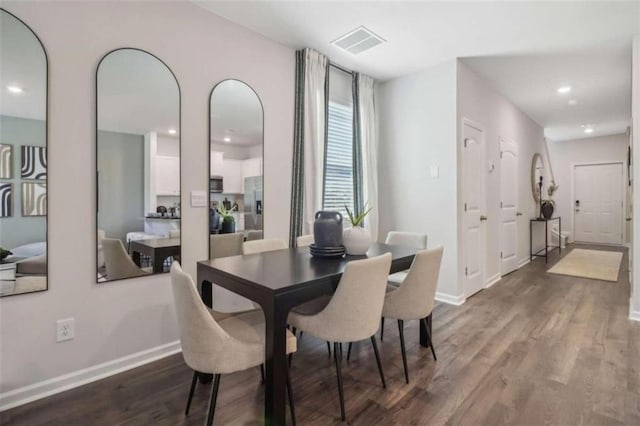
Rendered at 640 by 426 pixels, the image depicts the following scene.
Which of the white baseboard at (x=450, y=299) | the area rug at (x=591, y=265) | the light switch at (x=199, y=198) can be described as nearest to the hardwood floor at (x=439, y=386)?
the white baseboard at (x=450, y=299)

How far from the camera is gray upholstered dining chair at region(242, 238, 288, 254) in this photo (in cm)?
249

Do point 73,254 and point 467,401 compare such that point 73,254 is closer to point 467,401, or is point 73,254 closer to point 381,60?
point 467,401

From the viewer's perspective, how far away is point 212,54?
104 inches

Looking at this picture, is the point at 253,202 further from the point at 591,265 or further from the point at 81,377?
the point at 591,265

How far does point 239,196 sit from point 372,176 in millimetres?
1870

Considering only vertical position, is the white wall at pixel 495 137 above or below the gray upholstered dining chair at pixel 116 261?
above

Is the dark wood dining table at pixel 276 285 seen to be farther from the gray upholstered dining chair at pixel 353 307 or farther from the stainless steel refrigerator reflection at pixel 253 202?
the stainless steel refrigerator reflection at pixel 253 202

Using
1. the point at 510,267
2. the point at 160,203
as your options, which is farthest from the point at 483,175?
the point at 160,203

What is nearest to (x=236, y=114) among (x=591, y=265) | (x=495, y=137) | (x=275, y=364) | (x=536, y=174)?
(x=275, y=364)

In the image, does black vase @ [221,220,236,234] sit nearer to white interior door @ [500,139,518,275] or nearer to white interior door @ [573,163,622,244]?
white interior door @ [500,139,518,275]

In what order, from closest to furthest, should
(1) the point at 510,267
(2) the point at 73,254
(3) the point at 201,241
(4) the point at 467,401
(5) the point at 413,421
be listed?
1. (5) the point at 413,421
2. (4) the point at 467,401
3. (2) the point at 73,254
4. (3) the point at 201,241
5. (1) the point at 510,267

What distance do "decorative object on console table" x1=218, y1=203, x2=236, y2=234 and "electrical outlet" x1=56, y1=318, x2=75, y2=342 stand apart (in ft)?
3.76

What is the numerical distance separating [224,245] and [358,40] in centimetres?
227

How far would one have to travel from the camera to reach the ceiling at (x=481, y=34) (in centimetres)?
258
